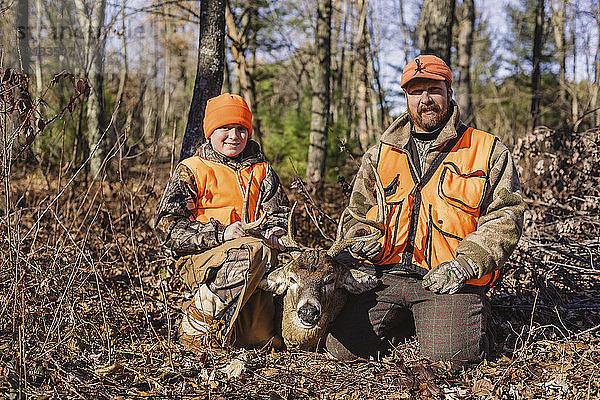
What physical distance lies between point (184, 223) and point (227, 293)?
0.63 meters

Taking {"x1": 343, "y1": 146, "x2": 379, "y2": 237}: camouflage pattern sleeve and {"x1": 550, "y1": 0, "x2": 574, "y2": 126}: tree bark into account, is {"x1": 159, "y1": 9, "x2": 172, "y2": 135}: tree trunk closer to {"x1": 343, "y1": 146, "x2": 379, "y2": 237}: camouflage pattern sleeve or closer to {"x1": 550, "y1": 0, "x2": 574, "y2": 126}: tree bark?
{"x1": 343, "y1": 146, "x2": 379, "y2": 237}: camouflage pattern sleeve

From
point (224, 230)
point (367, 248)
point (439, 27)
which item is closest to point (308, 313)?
point (367, 248)

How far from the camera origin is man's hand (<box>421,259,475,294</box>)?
13.1 feet

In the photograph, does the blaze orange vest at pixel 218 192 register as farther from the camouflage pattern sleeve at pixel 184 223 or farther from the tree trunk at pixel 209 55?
the tree trunk at pixel 209 55

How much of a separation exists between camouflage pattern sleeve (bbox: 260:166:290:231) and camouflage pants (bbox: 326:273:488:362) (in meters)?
0.84

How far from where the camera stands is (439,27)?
291 inches

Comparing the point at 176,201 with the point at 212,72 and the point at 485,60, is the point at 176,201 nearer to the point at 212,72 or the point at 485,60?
the point at 212,72

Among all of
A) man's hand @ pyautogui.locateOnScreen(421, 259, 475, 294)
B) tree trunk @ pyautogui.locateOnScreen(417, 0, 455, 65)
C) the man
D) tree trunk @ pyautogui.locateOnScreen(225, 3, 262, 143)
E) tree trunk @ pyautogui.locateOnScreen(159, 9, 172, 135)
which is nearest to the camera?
man's hand @ pyautogui.locateOnScreen(421, 259, 475, 294)

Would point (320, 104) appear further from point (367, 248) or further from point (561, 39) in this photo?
point (561, 39)

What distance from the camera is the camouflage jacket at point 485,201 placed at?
4043 millimetres

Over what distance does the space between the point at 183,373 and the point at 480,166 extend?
8.42 feet

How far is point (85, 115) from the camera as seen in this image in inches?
410

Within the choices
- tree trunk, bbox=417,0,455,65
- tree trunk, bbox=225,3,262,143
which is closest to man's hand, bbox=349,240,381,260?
tree trunk, bbox=417,0,455,65

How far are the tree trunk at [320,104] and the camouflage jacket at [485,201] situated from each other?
5.75 meters
